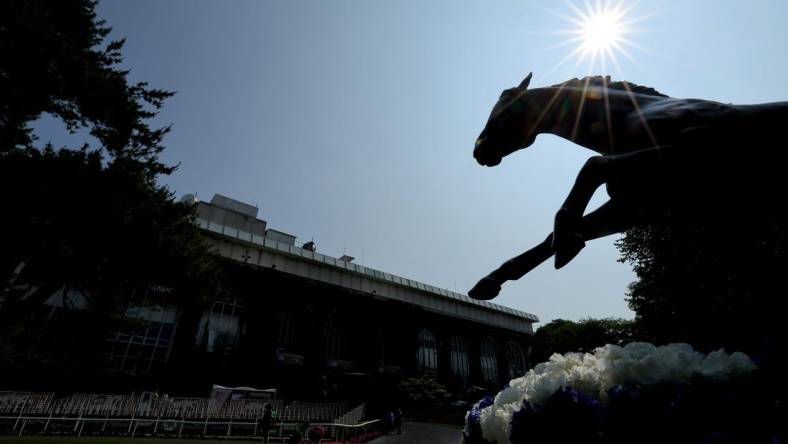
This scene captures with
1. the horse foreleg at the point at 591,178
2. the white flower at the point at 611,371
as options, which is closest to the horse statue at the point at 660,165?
the horse foreleg at the point at 591,178

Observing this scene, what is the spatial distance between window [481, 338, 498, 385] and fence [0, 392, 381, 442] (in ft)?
113

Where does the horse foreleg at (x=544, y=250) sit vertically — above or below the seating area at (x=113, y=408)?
above

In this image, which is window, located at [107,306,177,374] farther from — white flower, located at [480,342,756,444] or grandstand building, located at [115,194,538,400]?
white flower, located at [480,342,756,444]

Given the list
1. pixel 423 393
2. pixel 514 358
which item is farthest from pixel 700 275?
pixel 514 358

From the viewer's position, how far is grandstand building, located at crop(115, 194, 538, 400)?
31.5 metres

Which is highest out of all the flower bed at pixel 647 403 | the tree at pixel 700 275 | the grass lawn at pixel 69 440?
the tree at pixel 700 275

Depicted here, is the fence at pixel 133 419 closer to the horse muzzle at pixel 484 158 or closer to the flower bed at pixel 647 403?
the horse muzzle at pixel 484 158

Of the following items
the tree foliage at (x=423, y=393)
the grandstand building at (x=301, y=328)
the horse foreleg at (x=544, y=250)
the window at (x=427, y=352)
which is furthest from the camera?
the window at (x=427, y=352)

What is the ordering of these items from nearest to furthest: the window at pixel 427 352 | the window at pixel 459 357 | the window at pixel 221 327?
1. the window at pixel 221 327
2. the window at pixel 427 352
3. the window at pixel 459 357

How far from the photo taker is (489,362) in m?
52.0

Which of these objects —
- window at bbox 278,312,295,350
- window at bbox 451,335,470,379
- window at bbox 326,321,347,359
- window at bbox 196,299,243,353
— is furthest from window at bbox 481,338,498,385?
window at bbox 196,299,243,353

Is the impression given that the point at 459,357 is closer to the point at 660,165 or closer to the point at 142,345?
the point at 142,345

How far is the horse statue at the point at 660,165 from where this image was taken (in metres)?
2.05

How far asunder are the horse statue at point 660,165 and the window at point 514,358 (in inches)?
2227
